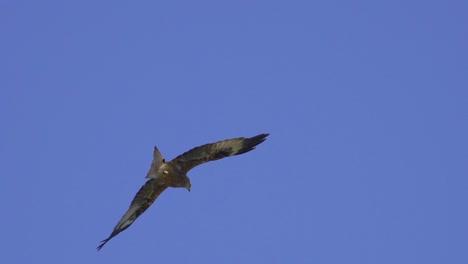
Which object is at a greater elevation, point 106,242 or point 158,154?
point 158,154

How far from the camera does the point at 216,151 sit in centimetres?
1920

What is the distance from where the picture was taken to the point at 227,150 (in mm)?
19156

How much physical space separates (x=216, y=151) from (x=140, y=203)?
105 inches

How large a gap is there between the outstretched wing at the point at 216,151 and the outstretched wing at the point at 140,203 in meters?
1.33

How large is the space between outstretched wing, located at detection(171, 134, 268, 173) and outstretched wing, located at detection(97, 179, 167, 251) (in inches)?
52.5

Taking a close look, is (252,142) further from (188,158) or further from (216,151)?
(188,158)

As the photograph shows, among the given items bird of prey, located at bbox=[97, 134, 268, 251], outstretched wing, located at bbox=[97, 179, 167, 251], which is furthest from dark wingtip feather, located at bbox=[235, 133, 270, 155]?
outstretched wing, located at bbox=[97, 179, 167, 251]

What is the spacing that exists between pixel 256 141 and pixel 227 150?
722mm

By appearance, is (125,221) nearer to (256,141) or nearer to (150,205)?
(150,205)

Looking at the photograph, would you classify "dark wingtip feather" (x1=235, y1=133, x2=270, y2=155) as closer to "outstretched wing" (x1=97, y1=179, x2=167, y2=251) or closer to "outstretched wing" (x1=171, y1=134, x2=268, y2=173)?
"outstretched wing" (x1=171, y1=134, x2=268, y2=173)

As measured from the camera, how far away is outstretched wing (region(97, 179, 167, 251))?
2033 centimetres

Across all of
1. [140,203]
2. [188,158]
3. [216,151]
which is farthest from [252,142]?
[140,203]

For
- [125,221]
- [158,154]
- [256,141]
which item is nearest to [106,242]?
[125,221]

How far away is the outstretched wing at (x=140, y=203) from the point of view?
66.7 ft
